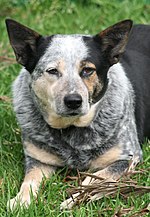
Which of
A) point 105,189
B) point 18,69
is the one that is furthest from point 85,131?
point 18,69

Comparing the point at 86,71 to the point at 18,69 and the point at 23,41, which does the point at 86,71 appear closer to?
the point at 23,41

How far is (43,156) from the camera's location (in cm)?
448

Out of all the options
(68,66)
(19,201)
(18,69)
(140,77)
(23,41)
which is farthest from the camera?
(18,69)

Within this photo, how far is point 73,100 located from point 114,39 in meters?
0.60

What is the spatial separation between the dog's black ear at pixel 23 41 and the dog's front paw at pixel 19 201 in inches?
34.7

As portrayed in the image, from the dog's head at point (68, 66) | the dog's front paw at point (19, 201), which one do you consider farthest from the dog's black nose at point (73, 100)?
the dog's front paw at point (19, 201)

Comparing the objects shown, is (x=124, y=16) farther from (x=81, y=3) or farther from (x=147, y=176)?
(x=147, y=176)

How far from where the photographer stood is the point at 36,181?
4.34 m

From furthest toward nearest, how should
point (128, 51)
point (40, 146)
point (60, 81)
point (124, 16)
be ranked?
point (124, 16) < point (128, 51) < point (40, 146) < point (60, 81)

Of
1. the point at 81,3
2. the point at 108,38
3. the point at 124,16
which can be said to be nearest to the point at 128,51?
the point at 108,38

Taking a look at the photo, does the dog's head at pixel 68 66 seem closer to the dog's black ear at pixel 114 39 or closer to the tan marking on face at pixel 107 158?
the dog's black ear at pixel 114 39

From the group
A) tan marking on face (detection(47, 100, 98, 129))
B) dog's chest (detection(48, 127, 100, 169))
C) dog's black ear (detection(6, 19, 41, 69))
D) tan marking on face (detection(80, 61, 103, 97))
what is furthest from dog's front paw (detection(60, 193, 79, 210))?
dog's black ear (detection(6, 19, 41, 69))

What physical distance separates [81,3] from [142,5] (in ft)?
2.53

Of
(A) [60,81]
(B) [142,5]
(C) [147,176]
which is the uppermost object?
(B) [142,5]
